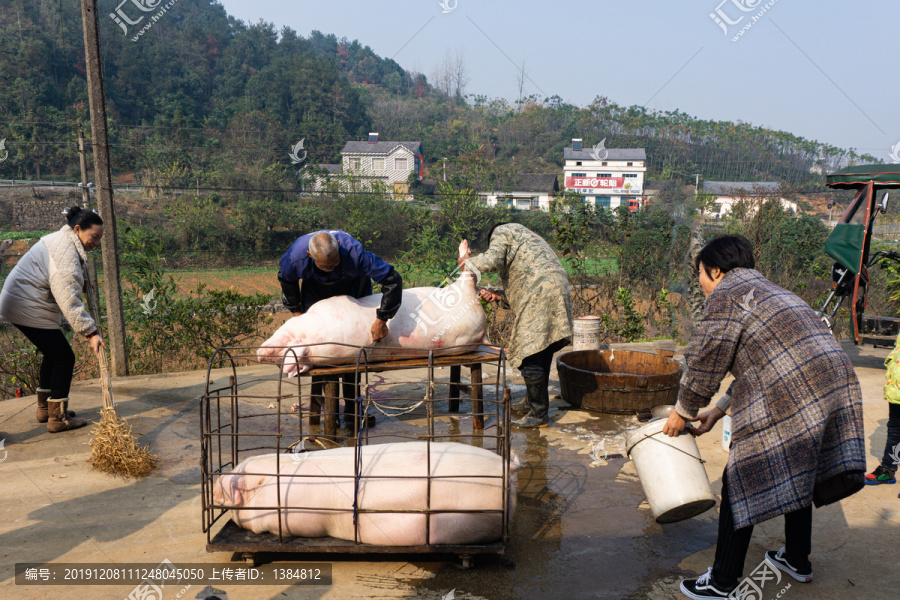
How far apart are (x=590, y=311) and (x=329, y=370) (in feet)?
23.8

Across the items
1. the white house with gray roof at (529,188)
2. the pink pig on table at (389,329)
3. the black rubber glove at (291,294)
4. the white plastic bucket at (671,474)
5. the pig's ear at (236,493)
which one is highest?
the white house with gray roof at (529,188)

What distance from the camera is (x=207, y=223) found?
1024 inches

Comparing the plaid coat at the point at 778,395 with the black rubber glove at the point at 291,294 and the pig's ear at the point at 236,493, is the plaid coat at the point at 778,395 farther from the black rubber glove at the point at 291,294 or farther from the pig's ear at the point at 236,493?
the black rubber glove at the point at 291,294

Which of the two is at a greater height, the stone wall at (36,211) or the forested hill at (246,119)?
the forested hill at (246,119)

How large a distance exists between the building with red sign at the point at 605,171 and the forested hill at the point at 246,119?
2.48m

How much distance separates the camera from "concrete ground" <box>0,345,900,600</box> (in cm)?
275

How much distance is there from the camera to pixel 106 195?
6.86m

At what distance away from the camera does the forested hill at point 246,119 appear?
36812 millimetres

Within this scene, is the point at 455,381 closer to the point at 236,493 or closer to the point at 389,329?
the point at 389,329

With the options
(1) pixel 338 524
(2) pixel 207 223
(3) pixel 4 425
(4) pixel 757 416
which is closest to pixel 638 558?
(4) pixel 757 416

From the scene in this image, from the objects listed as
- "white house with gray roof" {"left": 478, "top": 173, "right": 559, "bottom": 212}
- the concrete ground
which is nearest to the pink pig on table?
the concrete ground

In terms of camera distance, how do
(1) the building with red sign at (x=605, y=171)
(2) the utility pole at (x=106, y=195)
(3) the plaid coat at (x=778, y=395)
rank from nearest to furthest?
(3) the plaid coat at (x=778, y=395) → (2) the utility pole at (x=106, y=195) → (1) the building with red sign at (x=605, y=171)

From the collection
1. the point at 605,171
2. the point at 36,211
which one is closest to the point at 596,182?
the point at 605,171

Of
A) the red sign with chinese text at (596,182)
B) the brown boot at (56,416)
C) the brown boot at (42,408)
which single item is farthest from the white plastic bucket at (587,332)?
the red sign with chinese text at (596,182)
